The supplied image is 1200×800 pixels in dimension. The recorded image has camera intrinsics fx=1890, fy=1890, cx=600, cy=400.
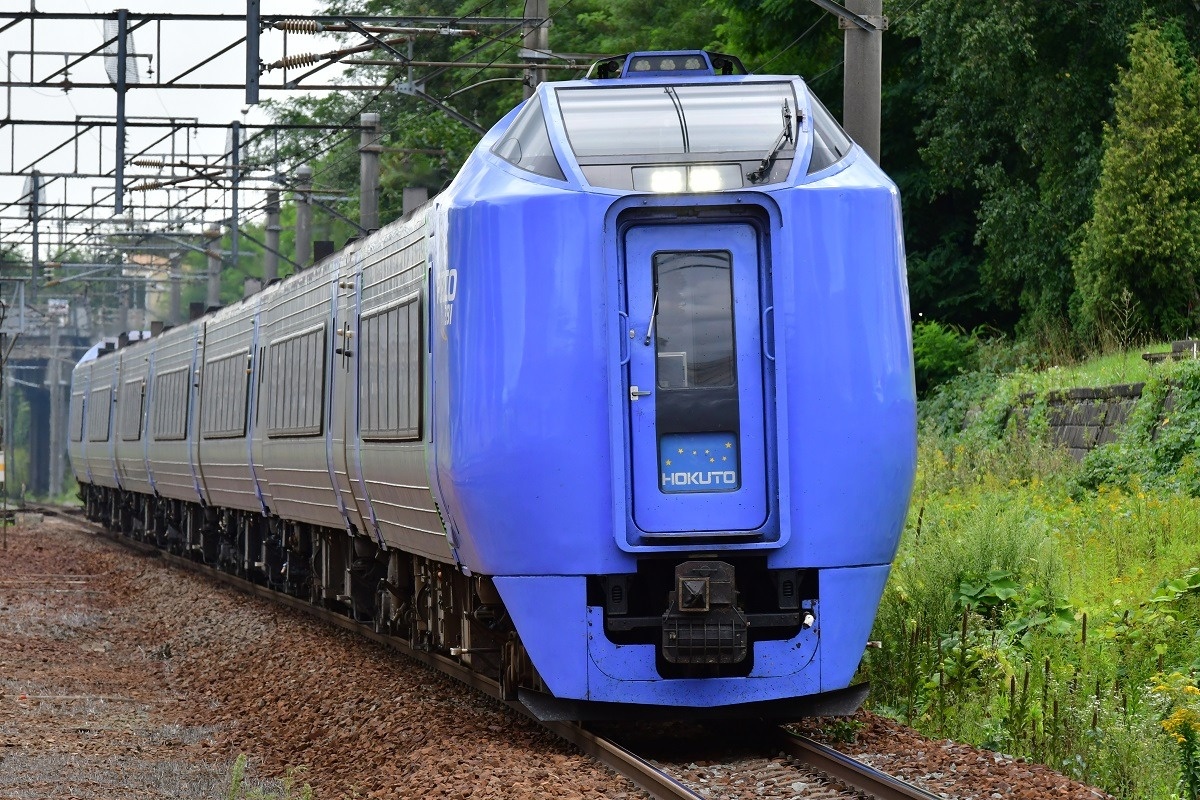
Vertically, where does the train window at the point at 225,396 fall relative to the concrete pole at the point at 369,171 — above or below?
below

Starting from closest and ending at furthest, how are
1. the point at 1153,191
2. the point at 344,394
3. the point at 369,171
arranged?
the point at 344,394
the point at 1153,191
the point at 369,171

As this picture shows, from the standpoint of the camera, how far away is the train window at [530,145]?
922 cm

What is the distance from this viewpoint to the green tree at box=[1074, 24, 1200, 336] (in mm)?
24844

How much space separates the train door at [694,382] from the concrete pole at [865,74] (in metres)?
3.58

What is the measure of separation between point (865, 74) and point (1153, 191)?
13799 mm

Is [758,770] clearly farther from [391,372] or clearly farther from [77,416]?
[77,416]

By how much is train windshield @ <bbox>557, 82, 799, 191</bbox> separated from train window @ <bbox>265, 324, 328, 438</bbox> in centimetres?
547

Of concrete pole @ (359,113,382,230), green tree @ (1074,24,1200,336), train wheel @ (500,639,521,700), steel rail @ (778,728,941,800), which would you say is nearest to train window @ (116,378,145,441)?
concrete pole @ (359,113,382,230)

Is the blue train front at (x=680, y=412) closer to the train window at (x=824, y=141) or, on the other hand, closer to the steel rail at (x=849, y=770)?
the train window at (x=824, y=141)

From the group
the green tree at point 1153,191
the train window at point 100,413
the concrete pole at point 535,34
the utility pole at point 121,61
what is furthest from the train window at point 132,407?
the green tree at point 1153,191

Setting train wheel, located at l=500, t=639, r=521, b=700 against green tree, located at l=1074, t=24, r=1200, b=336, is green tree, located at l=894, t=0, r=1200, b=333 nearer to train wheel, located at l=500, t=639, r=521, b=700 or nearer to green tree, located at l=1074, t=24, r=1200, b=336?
green tree, located at l=1074, t=24, r=1200, b=336

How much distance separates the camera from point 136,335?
111ft

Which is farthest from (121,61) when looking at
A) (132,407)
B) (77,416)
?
(77,416)

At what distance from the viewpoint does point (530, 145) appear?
30.8 ft
